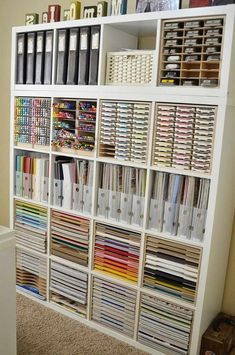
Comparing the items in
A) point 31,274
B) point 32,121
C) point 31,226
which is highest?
point 32,121

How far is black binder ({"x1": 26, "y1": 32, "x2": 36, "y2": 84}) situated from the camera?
2.30 m

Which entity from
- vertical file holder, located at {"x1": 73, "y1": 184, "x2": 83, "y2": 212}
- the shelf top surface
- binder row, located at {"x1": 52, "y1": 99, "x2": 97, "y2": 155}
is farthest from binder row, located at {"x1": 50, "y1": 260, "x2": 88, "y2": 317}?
the shelf top surface

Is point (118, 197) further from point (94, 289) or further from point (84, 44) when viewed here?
point (84, 44)

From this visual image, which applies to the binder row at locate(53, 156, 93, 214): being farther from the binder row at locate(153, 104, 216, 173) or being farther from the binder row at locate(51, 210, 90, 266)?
the binder row at locate(153, 104, 216, 173)

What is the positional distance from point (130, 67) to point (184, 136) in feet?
1.68

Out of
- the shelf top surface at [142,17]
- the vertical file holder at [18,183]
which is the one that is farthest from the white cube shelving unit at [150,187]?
the vertical file holder at [18,183]

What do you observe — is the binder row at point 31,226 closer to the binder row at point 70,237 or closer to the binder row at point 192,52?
the binder row at point 70,237

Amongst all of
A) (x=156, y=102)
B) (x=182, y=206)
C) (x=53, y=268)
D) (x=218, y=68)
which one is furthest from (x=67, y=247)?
(x=218, y=68)

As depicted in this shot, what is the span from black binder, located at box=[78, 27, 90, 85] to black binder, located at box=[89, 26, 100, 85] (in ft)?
0.09

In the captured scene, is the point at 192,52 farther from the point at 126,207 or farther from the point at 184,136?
the point at 126,207

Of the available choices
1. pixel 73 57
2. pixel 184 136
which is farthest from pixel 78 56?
pixel 184 136

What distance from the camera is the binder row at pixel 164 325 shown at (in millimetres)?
1925

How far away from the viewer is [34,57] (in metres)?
2.31

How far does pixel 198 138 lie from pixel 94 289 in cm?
116
